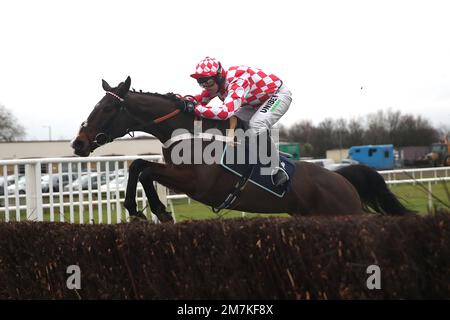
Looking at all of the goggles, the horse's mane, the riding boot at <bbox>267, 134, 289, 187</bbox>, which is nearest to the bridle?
the horse's mane

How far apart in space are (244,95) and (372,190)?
1862 mm

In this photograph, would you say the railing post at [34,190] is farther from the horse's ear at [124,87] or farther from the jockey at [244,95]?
the jockey at [244,95]

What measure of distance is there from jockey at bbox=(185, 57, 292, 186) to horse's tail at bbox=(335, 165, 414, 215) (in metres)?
1.13

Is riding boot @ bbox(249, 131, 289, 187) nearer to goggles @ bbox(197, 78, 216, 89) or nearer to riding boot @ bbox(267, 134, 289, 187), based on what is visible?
riding boot @ bbox(267, 134, 289, 187)

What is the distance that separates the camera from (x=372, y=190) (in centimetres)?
615

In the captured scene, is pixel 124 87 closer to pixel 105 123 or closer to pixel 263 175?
pixel 105 123

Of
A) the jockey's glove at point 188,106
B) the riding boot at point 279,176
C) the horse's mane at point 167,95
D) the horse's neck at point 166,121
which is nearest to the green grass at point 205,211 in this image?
the riding boot at point 279,176

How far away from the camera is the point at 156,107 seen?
519cm

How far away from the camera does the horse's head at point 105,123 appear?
16.2ft

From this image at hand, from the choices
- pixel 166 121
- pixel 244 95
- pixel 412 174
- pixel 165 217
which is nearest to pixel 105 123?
pixel 166 121

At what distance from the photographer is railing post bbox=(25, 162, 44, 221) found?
19.9 ft
